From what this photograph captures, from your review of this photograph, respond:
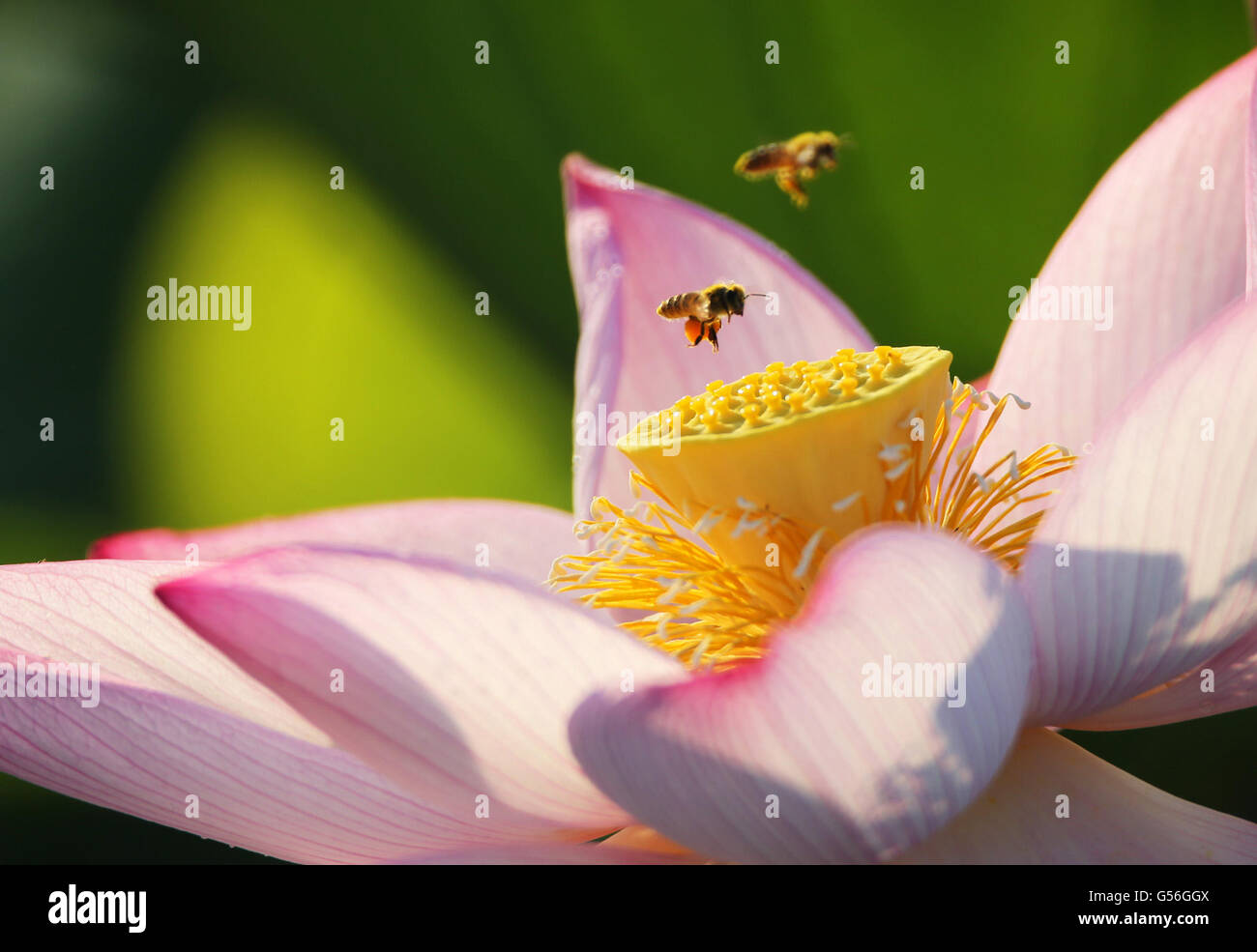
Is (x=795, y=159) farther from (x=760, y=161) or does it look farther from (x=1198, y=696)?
(x=1198, y=696)

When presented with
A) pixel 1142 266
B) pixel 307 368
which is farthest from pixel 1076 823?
pixel 307 368

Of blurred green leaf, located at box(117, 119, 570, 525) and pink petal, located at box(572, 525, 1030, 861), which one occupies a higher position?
blurred green leaf, located at box(117, 119, 570, 525)

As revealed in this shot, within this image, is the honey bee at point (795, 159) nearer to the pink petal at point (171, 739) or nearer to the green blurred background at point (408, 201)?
the green blurred background at point (408, 201)

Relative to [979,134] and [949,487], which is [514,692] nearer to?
[949,487]

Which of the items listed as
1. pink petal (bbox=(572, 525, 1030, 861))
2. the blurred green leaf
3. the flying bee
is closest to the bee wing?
the flying bee

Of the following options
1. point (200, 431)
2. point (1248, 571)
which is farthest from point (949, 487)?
point (200, 431)

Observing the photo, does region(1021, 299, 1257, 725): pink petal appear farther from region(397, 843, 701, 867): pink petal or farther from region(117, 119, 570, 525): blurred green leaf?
region(117, 119, 570, 525): blurred green leaf

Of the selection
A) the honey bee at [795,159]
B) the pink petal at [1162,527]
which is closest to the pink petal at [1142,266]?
the honey bee at [795,159]
